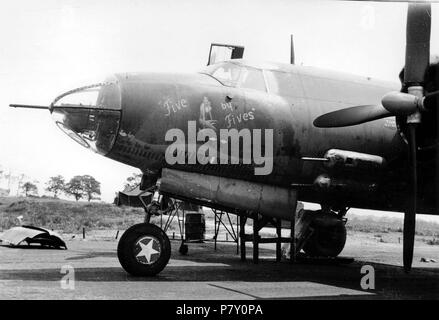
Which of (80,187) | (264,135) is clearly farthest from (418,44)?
(80,187)

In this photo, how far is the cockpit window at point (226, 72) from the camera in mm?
9789

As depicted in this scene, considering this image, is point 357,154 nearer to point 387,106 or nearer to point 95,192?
point 387,106

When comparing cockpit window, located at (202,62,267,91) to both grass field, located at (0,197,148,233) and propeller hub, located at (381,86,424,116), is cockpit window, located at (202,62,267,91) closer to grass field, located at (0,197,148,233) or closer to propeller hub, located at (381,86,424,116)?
propeller hub, located at (381,86,424,116)

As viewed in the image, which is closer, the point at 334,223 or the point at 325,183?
the point at 325,183

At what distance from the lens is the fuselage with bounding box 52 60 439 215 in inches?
344

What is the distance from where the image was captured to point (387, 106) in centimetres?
835

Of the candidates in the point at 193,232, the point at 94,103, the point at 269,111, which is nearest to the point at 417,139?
the point at 269,111

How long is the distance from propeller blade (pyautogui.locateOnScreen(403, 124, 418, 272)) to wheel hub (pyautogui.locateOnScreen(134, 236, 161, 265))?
4.03m

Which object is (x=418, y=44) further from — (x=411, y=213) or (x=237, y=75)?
(x=237, y=75)

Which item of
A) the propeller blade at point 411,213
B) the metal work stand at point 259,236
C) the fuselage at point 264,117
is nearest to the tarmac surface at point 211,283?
the metal work stand at point 259,236

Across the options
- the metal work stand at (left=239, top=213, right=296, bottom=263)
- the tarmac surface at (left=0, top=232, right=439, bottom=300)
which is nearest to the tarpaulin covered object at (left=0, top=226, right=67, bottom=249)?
the tarmac surface at (left=0, top=232, right=439, bottom=300)

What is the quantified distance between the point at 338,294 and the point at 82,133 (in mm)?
4946

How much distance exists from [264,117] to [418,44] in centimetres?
296

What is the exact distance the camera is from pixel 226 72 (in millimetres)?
10000
